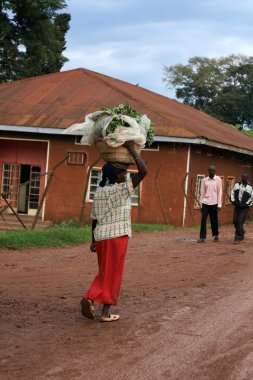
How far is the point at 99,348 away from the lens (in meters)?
5.28

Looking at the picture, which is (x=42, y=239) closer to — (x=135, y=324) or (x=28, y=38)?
(x=135, y=324)

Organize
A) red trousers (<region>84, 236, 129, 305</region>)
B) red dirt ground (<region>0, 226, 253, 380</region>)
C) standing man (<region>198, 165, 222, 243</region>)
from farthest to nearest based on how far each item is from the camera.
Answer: standing man (<region>198, 165, 222, 243</region>), red trousers (<region>84, 236, 129, 305</region>), red dirt ground (<region>0, 226, 253, 380</region>)

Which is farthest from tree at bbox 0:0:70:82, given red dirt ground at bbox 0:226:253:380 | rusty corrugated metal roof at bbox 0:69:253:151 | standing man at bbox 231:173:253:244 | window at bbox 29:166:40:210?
red dirt ground at bbox 0:226:253:380

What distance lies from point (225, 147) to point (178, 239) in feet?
25.3

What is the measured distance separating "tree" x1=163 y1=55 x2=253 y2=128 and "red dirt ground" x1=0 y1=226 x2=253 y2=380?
5085 cm

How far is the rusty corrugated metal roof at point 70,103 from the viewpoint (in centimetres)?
2119

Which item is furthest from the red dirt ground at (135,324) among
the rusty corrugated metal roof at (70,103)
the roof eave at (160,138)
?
the rusty corrugated metal roof at (70,103)

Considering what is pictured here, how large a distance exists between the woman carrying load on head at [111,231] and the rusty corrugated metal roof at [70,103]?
45.4 feet

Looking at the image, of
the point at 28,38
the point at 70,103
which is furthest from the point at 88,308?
the point at 28,38

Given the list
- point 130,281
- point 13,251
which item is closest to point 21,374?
point 130,281

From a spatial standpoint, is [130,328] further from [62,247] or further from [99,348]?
[62,247]

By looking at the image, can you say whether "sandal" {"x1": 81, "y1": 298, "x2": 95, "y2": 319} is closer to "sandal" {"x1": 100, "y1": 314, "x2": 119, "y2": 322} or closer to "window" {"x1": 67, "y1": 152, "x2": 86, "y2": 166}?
"sandal" {"x1": 100, "y1": 314, "x2": 119, "y2": 322}

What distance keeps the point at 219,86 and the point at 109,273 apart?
193 ft

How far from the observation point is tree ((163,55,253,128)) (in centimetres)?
6044
